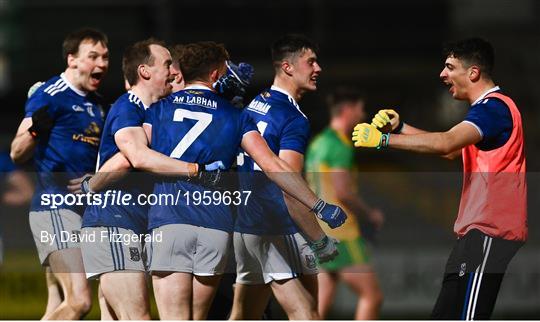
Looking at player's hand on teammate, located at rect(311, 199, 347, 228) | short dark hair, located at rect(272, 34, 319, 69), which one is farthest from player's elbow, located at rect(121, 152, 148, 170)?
short dark hair, located at rect(272, 34, 319, 69)

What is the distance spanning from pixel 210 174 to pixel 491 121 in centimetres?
183

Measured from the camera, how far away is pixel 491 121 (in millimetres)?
7688

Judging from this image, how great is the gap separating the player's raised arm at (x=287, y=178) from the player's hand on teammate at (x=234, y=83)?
388mm

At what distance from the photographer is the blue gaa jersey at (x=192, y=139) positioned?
8.01m

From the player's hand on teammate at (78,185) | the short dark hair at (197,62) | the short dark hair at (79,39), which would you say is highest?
the short dark hair at (79,39)

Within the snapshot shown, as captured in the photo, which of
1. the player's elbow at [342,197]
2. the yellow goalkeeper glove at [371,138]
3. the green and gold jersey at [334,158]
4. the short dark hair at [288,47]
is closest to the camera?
the yellow goalkeeper glove at [371,138]

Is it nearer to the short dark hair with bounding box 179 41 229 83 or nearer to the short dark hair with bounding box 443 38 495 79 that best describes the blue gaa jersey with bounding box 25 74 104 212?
the short dark hair with bounding box 179 41 229 83

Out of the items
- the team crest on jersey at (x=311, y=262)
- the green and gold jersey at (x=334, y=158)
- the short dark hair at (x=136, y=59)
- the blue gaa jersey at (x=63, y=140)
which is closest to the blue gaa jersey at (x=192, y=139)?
the short dark hair at (x=136, y=59)

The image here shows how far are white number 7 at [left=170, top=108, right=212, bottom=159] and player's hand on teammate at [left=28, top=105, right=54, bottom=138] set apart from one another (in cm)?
141

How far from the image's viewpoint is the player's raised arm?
26.1 feet

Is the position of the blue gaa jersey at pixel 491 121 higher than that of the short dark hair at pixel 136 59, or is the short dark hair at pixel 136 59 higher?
the short dark hair at pixel 136 59

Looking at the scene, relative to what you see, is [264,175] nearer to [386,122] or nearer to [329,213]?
[329,213]

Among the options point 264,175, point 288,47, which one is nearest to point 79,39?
point 288,47

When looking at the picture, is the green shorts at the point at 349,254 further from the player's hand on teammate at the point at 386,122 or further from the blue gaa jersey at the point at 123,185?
the player's hand on teammate at the point at 386,122
